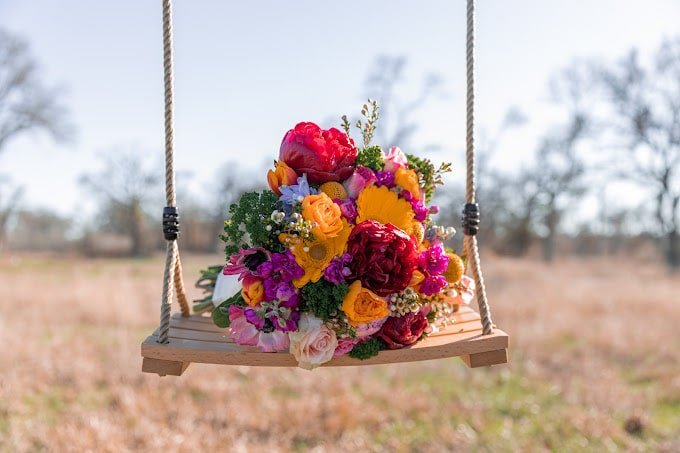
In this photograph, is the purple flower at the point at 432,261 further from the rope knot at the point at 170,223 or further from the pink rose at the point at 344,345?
the rope knot at the point at 170,223

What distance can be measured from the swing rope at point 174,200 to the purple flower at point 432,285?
193mm

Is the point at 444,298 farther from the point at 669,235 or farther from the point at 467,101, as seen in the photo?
the point at 669,235

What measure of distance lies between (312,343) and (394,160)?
0.71 meters

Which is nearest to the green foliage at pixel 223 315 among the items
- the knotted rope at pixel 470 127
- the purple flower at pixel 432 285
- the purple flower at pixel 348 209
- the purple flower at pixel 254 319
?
the purple flower at pixel 254 319

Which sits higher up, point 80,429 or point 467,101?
point 467,101

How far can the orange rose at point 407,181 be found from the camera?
2.00 m

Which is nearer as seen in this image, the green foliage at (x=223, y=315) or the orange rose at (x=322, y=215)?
the orange rose at (x=322, y=215)

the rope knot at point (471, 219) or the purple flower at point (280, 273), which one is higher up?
the rope knot at point (471, 219)

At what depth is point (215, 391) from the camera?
6.08 meters

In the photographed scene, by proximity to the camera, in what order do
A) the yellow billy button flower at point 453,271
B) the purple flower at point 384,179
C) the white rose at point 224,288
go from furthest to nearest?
the white rose at point 224,288
the yellow billy button flower at point 453,271
the purple flower at point 384,179

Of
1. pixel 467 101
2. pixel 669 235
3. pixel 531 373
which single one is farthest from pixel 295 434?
pixel 669 235

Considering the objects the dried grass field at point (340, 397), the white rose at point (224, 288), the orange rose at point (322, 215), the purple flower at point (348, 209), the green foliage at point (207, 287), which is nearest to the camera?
the orange rose at point (322, 215)

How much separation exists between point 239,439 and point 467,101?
153 inches

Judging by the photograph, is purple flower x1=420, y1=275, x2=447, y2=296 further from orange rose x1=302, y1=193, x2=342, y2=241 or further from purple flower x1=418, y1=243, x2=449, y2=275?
orange rose x1=302, y1=193, x2=342, y2=241
